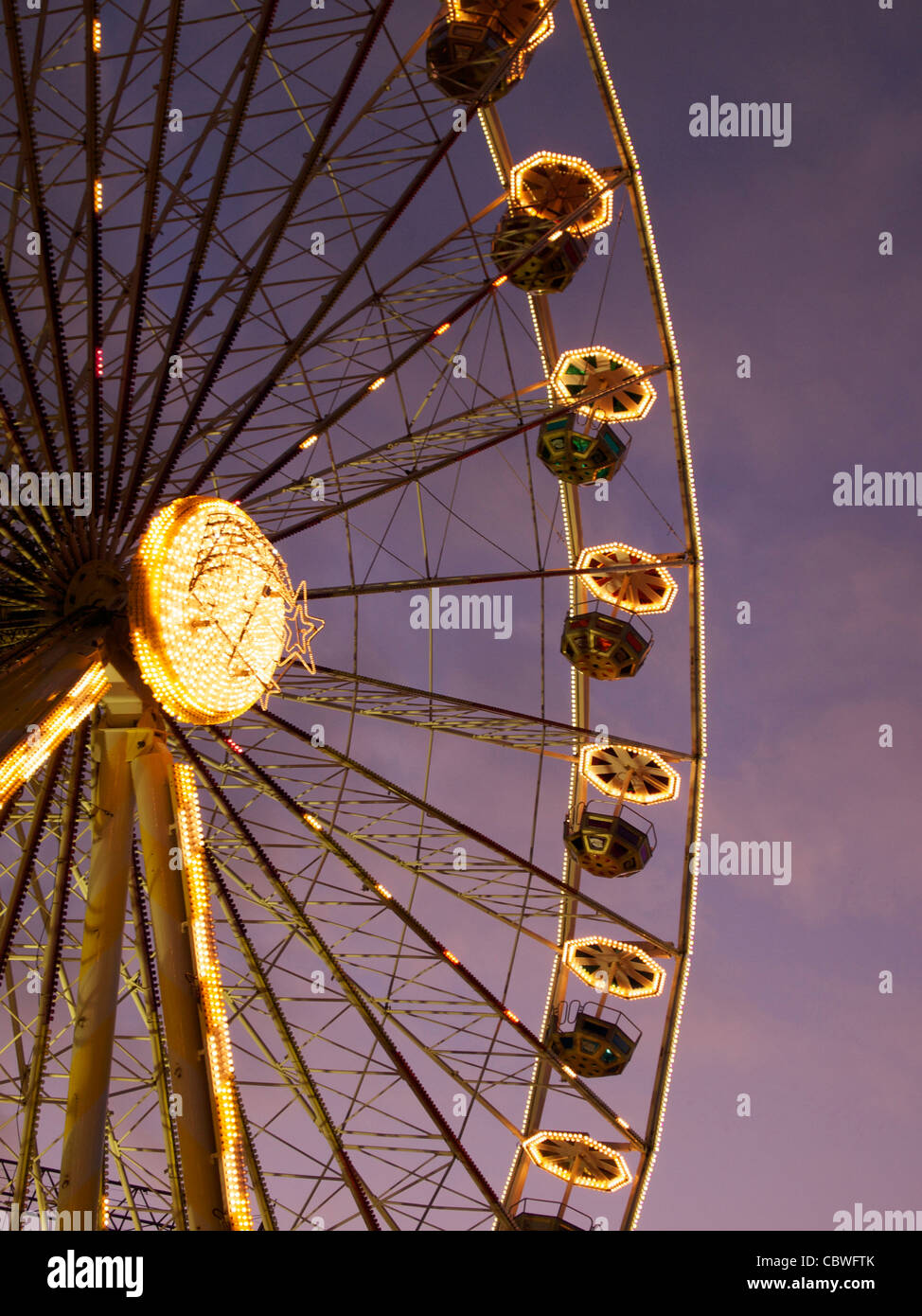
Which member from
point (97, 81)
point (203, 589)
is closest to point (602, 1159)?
point (203, 589)

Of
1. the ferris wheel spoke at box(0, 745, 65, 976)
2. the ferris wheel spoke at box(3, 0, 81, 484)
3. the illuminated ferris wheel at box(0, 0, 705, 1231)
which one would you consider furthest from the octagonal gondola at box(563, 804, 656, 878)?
the ferris wheel spoke at box(3, 0, 81, 484)

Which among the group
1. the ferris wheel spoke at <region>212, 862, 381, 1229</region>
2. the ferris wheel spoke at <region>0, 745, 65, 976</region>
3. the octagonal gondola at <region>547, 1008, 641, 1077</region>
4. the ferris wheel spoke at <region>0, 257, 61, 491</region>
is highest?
the ferris wheel spoke at <region>0, 257, 61, 491</region>

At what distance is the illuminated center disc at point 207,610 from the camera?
13469mm

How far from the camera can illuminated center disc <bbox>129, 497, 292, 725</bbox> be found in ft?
44.2

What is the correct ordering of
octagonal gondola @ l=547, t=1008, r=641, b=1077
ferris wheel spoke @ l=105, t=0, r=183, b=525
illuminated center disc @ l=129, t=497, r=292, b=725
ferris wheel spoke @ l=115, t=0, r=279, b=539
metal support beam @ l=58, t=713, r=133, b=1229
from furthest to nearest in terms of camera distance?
octagonal gondola @ l=547, t=1008, r=641, b=1077 → ferris wheel spoke @ l=115, t=0, r=279, b=539 → ferris wheel spoke @ l=105, t=0, r=183, b=525 → illuminated center disc @ l=129, t=497, r=292, b=725 → metal support beam @ l=58, t=713, r=133, b=1229

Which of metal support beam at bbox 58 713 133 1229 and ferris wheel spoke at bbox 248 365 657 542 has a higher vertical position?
ferris wheel spoke at bbox 248 365 657 542

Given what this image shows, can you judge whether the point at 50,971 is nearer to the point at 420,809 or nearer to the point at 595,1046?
the point at 420,809

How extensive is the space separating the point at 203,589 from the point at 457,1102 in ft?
35.1

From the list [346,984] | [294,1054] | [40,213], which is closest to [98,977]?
[294,1054]

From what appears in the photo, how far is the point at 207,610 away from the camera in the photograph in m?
14.0

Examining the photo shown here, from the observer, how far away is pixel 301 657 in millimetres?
15312

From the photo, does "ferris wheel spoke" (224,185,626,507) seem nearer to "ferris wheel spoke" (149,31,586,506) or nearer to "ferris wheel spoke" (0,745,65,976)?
"ferris wheel spoke" (149,31,586,506)

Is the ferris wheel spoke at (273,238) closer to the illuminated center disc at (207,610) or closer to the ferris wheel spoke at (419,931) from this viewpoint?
the illuminated center disc at (207,610)
